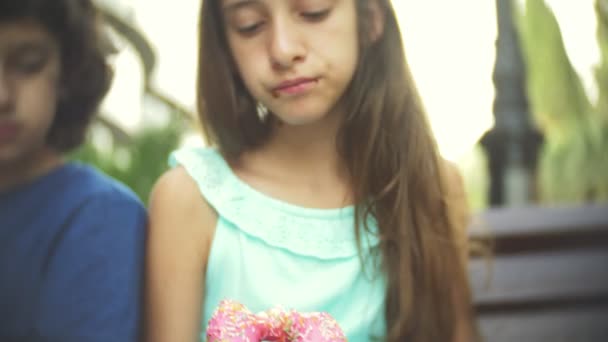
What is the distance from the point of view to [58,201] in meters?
1.31

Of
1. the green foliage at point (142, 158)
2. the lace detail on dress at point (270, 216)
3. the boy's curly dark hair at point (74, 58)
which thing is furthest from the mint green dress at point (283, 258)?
the green foliage at point (142, 158)

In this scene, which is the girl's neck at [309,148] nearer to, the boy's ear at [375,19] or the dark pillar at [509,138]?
the boy's ear at [375,19]

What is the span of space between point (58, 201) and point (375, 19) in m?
0.68

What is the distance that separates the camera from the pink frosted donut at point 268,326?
A: 4.06ft

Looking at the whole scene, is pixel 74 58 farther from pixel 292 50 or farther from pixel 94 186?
pixel 292 50

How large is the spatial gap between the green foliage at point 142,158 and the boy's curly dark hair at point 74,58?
15.9 inches

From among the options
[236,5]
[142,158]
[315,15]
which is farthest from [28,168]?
[142,158]

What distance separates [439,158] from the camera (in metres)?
1.63

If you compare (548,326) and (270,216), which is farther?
(548,326)

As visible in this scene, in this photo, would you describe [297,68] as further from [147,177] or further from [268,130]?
[147,177]

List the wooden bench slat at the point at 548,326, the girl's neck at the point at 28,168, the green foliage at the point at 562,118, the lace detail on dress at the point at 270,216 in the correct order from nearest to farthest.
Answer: the girl's neck at the point at 28,168 → the lace detail on dress at the point at 270,216 → the wooden bench slat at the point at 548,326 → the green foliage at the point at 562,118

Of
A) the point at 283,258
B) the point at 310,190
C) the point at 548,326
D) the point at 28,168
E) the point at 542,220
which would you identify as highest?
the point at 28,168

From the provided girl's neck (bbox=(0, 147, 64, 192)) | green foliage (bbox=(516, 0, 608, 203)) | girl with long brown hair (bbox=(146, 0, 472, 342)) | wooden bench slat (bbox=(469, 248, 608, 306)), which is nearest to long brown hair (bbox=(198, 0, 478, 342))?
girl with long brown hair (bbox=(146, 0, 472, 342))

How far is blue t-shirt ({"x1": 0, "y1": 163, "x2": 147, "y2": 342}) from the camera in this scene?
4.02 ft
